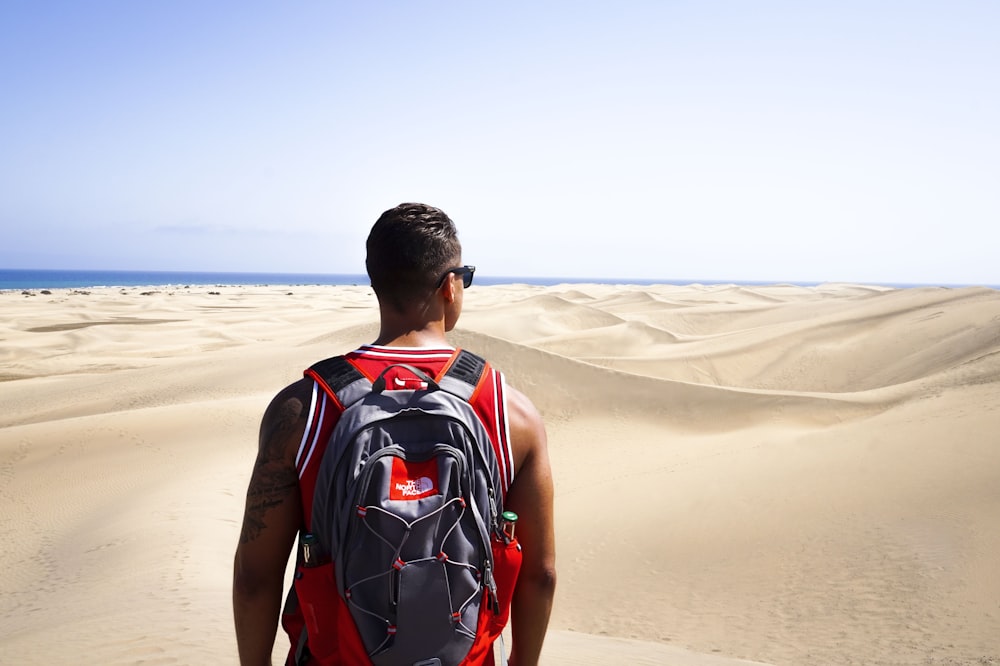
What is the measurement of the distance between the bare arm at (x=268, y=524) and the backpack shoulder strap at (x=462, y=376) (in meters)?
0.39

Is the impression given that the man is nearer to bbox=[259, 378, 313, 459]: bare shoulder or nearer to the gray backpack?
bbox=[259, 378, 313, 459]: bare shoulder

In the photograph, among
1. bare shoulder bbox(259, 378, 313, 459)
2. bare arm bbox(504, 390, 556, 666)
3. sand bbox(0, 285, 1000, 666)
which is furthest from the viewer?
sand bbox(0, 285, 1000, 666)

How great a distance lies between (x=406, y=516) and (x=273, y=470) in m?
0.43

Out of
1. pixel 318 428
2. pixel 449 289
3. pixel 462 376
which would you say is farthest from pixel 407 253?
pixel 318 428

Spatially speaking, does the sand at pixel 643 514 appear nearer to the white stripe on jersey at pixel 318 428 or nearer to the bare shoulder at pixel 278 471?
the bare shoulder at pixel 278 471

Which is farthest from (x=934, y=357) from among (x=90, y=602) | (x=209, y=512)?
(x=90, y=602)

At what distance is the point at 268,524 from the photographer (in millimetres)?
1869

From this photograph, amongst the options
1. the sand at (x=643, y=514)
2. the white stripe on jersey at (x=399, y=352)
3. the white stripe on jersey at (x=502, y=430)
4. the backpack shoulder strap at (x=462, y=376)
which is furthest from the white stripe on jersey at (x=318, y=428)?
the sand at (x=643, y=514)

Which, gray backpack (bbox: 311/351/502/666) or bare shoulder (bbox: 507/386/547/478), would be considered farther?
bare shoulder (bbox: 507/386/547/478)

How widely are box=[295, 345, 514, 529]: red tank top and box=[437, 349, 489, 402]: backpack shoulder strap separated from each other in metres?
0.01

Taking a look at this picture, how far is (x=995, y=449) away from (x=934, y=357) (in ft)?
40.7

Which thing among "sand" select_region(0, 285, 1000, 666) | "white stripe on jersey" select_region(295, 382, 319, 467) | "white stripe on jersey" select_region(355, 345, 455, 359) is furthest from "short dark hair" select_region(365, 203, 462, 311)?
"sand" select_region(0, 285, 1000, 666)

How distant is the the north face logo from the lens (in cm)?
169

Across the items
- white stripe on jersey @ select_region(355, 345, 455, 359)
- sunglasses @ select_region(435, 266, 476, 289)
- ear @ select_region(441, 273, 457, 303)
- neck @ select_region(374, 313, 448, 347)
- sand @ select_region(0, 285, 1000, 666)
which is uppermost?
sunglasses @ select_region(435, 266, 476, 289)
